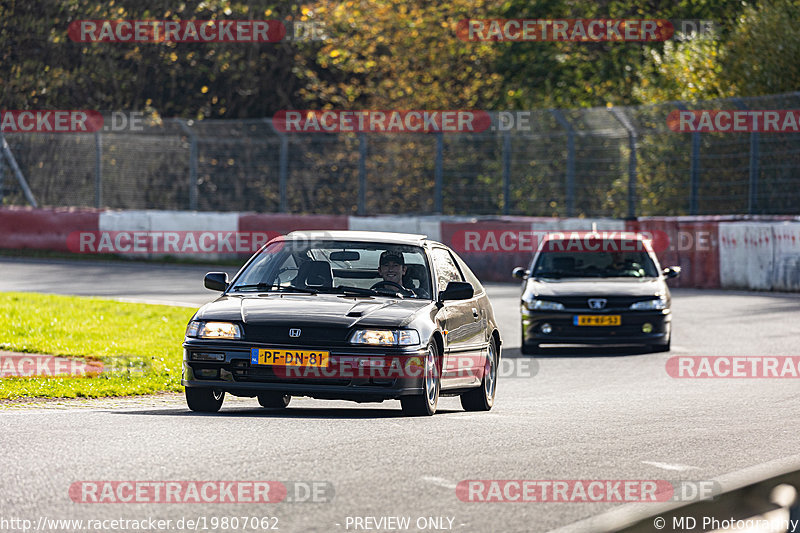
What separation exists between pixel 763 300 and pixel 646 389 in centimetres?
1084

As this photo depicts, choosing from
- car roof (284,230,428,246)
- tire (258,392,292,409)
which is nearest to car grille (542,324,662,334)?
car roof (284,230,428,246)

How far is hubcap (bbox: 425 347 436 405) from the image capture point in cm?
973

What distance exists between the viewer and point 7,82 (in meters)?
37.3

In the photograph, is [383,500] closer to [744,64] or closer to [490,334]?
→ [490,334]

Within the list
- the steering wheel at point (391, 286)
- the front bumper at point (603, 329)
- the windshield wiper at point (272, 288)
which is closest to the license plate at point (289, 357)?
the windshield wiper at point (272, 288)

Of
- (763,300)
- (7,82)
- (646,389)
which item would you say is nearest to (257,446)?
(646,389)

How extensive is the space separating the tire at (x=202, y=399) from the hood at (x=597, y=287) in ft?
23.4

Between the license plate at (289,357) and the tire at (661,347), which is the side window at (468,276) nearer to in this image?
→ the license plate at (289,357)

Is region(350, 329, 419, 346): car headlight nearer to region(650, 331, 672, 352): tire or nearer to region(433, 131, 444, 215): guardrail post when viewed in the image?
region(650, 331, 672, 352): tire

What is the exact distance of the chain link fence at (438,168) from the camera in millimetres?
26594

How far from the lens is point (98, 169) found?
32.8m

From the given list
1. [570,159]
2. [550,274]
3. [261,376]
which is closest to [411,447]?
[261,376]

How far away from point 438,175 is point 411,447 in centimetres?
2269

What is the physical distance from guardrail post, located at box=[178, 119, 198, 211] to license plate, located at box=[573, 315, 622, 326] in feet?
58.1
